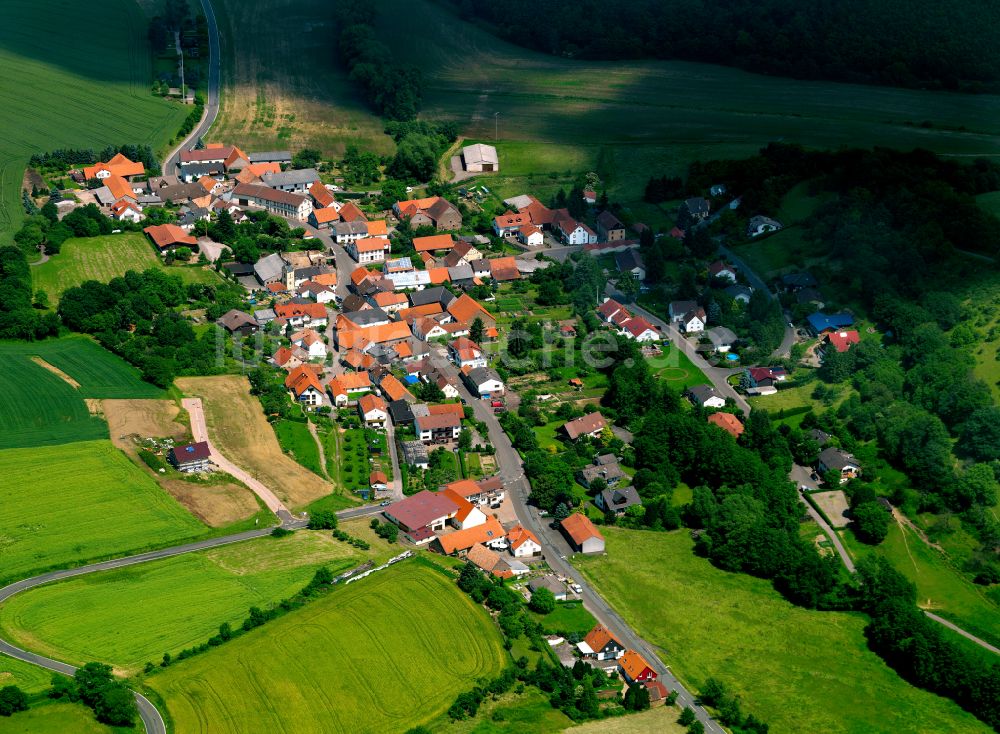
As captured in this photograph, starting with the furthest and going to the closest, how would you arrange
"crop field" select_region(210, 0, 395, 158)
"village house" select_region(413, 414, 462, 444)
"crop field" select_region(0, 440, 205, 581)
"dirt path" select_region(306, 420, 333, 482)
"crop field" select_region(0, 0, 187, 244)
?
1. "crop field" select_region(210, 0, 395, 158)
2. "crop field" select_region(0, 0, 187, 244)
3. "village house" select_region(413, 414, 462, 444)
4. "dirt path" select_region(306, 420, 333, 482)
5. "crop field" select_region(0, 440, 205, 581)

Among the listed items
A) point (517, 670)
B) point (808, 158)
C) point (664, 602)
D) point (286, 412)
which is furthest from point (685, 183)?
point (517, 670)

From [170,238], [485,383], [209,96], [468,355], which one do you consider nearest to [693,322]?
[468,355]

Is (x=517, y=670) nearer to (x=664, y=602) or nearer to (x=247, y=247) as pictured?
(x=664, y=602)

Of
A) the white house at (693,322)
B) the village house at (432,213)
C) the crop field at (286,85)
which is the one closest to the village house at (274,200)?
the village house at (432,213)

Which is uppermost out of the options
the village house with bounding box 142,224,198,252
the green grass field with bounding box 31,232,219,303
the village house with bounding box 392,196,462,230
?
the village house with bounding box 392,196,462,230

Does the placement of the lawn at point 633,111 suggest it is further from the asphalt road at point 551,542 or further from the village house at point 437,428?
the village house at point 437,428

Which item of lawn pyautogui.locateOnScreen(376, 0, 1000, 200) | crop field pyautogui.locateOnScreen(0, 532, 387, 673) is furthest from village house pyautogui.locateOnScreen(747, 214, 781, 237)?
crop field pyautogui.locateOnScreen(0, 532, 387, 673)

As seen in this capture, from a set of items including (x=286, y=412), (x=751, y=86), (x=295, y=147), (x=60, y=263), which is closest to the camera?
(x=286, y=412)

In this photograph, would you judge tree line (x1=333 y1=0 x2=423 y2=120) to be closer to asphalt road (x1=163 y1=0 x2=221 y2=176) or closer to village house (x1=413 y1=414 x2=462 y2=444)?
asphalt road (x1=163 y1=0 x2=221 y2=176)
